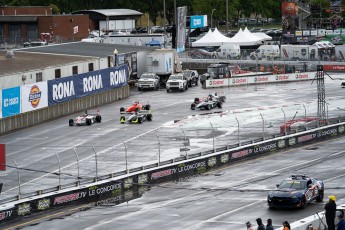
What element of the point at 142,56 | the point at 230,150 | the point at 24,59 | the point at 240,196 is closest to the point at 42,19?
the point at 142,56

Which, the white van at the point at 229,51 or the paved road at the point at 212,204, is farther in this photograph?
the white van at the point at 229,51

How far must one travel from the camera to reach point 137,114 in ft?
213

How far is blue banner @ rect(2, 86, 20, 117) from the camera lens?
60219 millimetres

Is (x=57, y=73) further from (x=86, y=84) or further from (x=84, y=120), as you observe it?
(x=84, y=120)

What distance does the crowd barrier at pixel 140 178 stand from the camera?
122 feet

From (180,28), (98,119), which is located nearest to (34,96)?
(98,119)

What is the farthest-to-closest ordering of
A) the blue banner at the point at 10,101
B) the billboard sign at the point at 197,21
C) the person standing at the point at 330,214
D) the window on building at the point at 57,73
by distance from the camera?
the billboard sign at the point at 197,21 → the window on building at the point at 57,73 → the blue banner at the point at 10,101 → the person standing at the point at 330,214

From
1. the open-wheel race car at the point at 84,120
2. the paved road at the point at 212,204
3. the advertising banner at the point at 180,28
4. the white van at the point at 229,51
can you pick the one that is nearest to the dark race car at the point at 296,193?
the paved road at the point at 212,204

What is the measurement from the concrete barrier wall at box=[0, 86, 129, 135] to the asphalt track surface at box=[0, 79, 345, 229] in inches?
30.3

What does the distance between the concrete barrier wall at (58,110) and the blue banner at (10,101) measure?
410mm

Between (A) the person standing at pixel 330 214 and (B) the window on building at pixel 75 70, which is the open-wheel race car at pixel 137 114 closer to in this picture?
(B) the window on building at pixel 75 70

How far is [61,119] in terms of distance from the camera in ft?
222

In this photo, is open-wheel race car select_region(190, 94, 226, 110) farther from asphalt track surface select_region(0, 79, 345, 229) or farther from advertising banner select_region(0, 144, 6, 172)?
advertising banner select_region(0, 144, 6, 172)

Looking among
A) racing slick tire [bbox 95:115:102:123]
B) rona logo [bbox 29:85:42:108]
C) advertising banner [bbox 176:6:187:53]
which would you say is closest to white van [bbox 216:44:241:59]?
advertising banner [bbox 176:6:187:53]
